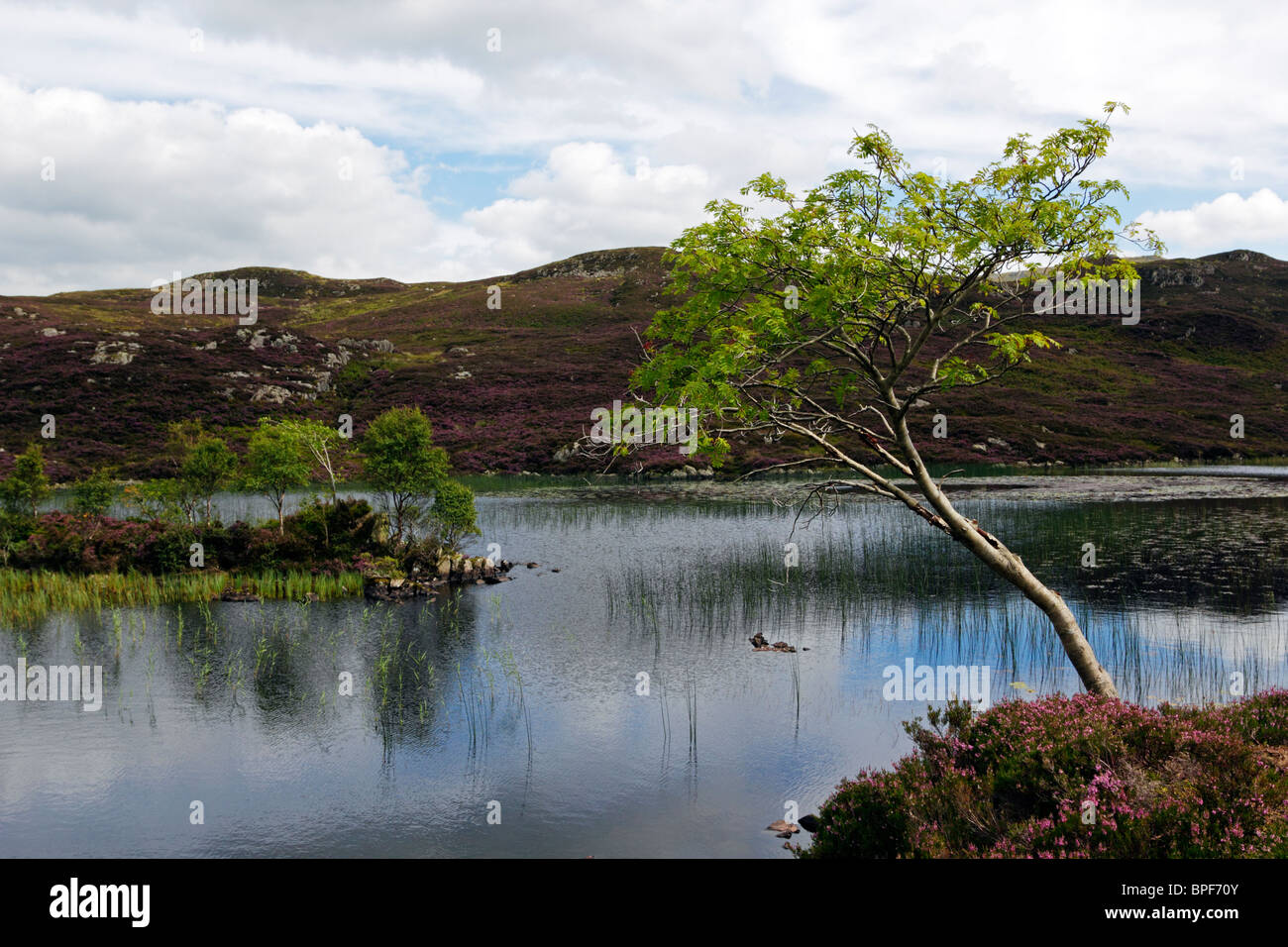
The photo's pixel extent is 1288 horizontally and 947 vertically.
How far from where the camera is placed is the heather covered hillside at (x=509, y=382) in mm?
79938

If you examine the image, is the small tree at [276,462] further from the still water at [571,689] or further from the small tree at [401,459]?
Answer: the still water at [571,689]

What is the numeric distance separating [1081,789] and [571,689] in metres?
12.5

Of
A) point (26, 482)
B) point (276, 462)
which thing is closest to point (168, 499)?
point (26, 482)

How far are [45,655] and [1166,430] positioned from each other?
9919cm

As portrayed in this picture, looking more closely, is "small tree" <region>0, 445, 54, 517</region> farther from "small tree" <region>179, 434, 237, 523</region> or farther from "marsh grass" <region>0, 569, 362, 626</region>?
"small tree" <region>179, 434, 237, 523</region>

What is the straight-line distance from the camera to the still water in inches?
510

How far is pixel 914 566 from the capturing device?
3341cm

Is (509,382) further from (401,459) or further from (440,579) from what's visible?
(440,579)

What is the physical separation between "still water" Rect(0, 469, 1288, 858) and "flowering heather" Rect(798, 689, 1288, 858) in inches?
105

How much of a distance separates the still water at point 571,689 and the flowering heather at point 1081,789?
2.67 m

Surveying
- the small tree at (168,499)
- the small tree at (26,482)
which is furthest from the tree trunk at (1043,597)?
the small tree at (26,482)

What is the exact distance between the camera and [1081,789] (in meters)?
8.80
